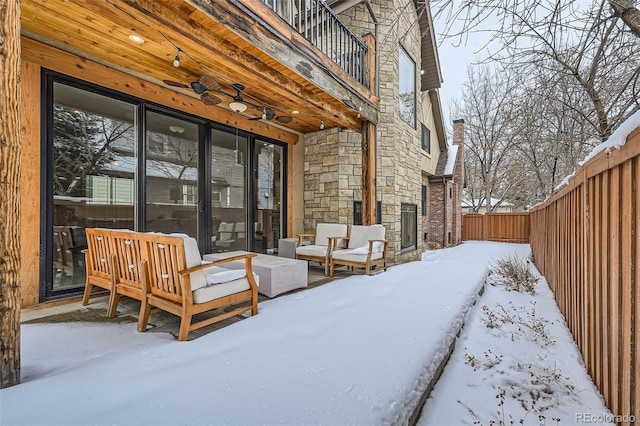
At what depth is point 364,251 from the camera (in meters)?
4.71

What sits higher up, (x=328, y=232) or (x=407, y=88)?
(x=407, y=88)

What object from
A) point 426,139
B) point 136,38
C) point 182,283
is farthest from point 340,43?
point 426,139

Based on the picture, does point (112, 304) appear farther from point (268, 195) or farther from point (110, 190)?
point (268, 195)

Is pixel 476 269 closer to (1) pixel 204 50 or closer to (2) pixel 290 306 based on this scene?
(2) pixel 290 306

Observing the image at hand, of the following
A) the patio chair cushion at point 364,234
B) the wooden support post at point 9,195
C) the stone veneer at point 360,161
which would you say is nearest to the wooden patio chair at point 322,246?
the patio chair cushion at point 364,234

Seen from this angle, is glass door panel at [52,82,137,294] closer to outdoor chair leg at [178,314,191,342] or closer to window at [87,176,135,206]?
window at [87,176,135,206]

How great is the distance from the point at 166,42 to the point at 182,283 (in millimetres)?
2537

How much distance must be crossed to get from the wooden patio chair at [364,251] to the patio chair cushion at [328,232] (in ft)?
0.80

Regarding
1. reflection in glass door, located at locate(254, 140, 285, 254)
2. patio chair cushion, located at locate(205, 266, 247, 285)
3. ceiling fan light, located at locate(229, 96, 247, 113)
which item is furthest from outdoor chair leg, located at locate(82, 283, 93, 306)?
reflection in glass door, located at locate(254, 140, 285, 254)

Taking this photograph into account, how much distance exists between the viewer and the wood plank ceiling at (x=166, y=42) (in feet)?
8.37

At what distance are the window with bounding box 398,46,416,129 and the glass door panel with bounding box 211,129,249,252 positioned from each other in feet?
12.2

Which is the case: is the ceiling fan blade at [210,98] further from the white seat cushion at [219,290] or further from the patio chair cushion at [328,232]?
the patio chair cushion at [328,232]

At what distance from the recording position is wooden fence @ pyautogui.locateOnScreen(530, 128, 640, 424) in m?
1.28

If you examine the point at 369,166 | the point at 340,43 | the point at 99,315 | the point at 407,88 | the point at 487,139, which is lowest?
the point at 99,315
